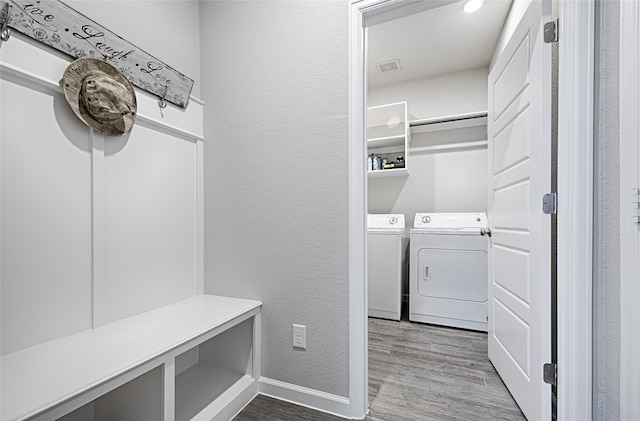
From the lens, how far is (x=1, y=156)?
3.39 feet

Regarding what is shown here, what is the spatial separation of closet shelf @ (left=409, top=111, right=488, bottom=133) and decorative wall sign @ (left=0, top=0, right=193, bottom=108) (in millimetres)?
2294

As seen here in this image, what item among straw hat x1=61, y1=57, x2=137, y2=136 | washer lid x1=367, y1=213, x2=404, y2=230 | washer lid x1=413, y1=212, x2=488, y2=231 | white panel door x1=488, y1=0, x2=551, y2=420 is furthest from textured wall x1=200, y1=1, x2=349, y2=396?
washer lid x1=367, y1=213, x2=404, y2=230

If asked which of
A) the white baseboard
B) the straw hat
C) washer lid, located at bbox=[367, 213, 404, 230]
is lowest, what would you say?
the white baseboard

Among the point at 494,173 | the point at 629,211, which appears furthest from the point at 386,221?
the point at 629,211

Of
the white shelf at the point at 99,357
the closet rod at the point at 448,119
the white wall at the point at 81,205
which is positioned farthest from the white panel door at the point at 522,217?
the white wall at the point at 81,205

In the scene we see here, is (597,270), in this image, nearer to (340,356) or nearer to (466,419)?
(466,419)

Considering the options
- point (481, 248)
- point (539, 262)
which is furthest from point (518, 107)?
point (481, 248)

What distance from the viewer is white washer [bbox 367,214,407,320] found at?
2.76m

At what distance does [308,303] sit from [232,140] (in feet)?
3.51

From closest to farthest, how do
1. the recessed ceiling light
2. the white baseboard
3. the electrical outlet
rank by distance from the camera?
1. the white baseboard
2. the electrical outlet
3. the recessed ceiling light

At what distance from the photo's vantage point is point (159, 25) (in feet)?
5.32

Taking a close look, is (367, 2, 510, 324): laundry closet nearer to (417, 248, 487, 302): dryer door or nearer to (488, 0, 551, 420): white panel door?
(417, 248, 487, 302): dryer door

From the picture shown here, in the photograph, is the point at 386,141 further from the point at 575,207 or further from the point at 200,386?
the point at 200,386

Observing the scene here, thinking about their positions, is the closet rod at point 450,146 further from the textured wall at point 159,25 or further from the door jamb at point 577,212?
the textured wall at point 159,25
